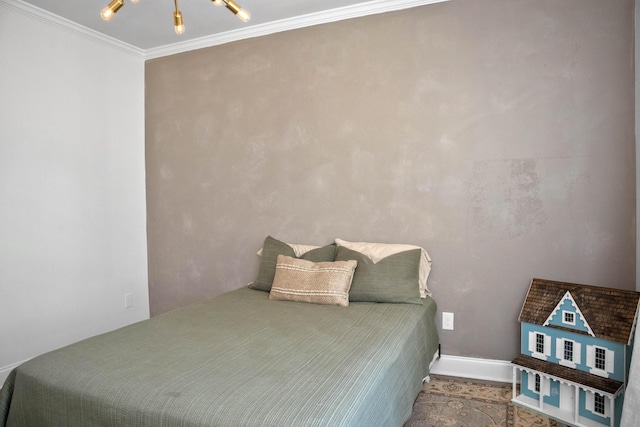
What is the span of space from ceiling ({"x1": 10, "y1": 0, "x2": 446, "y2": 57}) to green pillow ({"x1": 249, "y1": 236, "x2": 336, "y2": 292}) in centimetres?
166

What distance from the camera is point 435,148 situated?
2.89 meters

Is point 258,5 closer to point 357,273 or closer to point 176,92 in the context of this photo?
point 176,92

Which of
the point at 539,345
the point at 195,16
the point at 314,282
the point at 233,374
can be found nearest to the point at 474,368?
the point at 539,345

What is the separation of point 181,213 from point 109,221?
572mm

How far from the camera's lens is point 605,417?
6.68 ft

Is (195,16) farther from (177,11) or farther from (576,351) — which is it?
(576,351)

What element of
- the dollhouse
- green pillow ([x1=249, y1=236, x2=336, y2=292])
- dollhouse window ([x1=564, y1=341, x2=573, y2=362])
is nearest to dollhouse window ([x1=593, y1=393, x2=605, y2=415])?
the dollhouse

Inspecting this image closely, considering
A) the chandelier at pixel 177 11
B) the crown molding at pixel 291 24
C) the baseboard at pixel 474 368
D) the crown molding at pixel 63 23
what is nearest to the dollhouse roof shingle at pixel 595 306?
the baseboard at pixel 474 368

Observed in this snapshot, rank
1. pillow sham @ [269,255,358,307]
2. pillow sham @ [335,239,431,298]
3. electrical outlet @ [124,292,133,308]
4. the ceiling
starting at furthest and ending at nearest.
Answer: electrical outlet @ [124,292,133,308] → the ceiling → pillow sham @ [335,239,431,298] → pillow sham @ [269,255,358,307]

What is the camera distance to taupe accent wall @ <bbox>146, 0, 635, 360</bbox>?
2539 mm

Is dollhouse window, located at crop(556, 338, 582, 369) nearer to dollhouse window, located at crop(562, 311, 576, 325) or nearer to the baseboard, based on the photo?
dollhouse window, located at crop(562, 311, 576, 325)

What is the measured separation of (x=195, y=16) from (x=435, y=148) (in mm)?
1988

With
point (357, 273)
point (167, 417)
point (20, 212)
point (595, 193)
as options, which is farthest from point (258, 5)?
point (167, 417)

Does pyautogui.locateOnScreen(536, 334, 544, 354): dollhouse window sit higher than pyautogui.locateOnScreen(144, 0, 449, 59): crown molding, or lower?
lower
